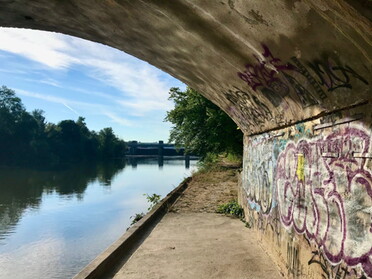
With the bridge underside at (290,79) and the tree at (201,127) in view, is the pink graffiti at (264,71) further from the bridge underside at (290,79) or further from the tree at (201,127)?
the tree at (201,127)

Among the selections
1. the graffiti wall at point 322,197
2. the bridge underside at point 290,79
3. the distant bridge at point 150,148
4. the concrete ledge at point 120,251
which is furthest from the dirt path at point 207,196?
the distant bridge at point 150,148

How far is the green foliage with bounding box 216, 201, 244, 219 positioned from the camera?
39.0ft

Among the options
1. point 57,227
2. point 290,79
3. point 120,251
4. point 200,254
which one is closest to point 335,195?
point 290,79

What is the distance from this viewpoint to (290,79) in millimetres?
4703

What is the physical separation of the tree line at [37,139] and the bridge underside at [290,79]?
7510cm

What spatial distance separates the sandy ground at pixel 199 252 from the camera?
6.39 metres

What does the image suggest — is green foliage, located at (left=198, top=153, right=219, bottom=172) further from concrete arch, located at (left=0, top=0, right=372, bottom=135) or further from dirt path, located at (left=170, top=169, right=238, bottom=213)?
concrete arch, located at (left=0, top=0, right=372, bottom=135)

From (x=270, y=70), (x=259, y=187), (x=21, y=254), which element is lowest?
(x=21, y=254)

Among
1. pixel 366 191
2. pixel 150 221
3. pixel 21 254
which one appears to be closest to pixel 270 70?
pixel 366 191

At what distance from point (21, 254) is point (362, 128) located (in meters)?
13.8

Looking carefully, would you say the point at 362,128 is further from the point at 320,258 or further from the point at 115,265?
the point at 115,265

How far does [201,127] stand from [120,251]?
19.6 m

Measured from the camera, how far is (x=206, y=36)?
5133 millimetres

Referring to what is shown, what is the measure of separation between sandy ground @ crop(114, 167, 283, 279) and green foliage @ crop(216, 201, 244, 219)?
397mm
